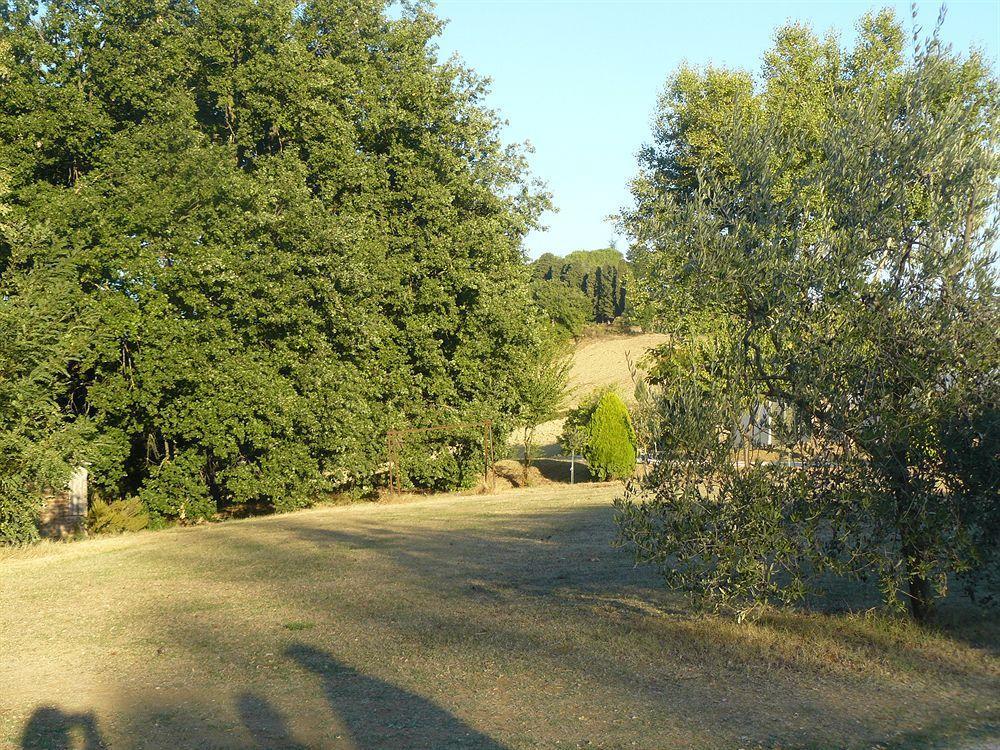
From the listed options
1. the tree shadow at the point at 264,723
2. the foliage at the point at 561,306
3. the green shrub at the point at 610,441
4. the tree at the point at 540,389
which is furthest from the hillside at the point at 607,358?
the tree shadow at the point at 264,723

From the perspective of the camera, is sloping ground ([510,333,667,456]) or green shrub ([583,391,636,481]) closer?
green shrub ([583,391,636,481])

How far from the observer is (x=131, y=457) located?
80.5 ft

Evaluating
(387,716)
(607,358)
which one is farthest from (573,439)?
(607,358)

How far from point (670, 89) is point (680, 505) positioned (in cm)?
2873

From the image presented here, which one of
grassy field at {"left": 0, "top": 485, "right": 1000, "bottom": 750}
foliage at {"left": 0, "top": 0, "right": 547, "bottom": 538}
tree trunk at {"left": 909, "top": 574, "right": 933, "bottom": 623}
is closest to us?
grassy field at {"left": 0, "top": 485, "right": 1000, "bottom": 750}

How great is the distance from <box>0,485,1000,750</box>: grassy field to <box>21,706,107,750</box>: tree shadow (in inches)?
0.9

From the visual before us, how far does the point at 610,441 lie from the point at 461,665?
69.7 ft

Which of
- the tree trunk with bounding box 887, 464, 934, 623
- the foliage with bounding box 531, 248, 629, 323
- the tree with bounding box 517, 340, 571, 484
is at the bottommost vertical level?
the tree trunk with bounding box 887, 464, 934, 623

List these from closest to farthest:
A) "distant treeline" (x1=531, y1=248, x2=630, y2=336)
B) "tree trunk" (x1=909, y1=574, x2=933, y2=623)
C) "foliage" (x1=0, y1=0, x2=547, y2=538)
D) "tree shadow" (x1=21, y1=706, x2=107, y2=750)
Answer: "tree shadow" (x1=21, y1=706, x2=107, y2=750)
"tree trunk" (x1=909, y1=574, x2=933, y2=623)
"foliage" (x1=0, y1=0, x2=547, y2=538)
"distant treeline" (x1=531, y1=248, x2=630, y2=336)

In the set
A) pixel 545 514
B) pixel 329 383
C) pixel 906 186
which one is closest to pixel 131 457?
pixel 329 383

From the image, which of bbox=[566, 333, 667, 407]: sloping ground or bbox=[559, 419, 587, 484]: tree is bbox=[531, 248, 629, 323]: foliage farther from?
bbox=[559, 419, 587, 484]: tree

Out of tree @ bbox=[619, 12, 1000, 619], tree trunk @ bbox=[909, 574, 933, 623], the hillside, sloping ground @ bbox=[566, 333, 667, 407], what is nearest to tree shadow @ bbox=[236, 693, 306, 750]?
tree @ bbox=[619, 12, 1000, 619]

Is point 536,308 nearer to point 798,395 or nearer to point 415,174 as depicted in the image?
point 415,174

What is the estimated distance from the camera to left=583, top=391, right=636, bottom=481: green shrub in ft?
95.0
